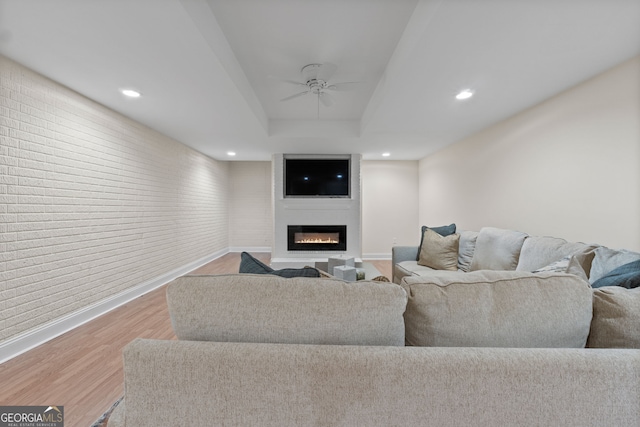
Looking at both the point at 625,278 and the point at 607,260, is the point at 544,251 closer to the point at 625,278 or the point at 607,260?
the point at 607,260

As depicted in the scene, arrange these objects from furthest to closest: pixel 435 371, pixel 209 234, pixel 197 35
→ 1. pixel 209 234
2. pixel 197 35
3. pixel 435 371

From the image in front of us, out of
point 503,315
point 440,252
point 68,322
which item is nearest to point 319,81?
point 440,252

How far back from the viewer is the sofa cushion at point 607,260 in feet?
5.20

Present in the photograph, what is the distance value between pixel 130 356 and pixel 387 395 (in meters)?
0.69

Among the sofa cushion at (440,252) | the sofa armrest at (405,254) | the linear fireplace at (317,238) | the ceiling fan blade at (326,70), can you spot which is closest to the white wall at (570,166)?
the sofa cushion at (440,252)

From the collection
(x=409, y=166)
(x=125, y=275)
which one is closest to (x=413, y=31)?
(x=125, y=275)

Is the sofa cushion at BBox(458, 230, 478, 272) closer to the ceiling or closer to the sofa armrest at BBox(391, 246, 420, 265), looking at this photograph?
the sofa armrest at BBox(391, 246, 420, 265)

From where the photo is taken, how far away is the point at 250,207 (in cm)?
680

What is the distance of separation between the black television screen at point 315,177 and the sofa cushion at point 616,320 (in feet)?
14.4

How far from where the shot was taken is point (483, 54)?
184 centimetres

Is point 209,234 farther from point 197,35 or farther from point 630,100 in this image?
point 630,100

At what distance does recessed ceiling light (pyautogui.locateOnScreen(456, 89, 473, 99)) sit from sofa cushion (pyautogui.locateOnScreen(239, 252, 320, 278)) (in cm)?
234

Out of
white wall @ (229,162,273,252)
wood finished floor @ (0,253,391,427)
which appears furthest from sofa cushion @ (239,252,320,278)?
white wall @ (229,162,273,252)

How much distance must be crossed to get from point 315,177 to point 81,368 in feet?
13.3
